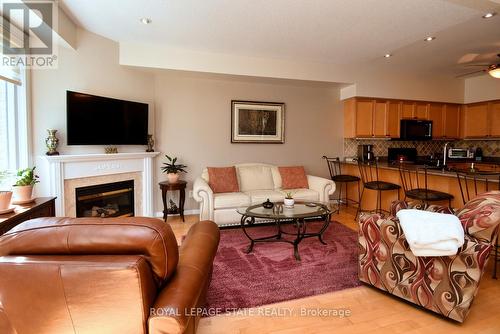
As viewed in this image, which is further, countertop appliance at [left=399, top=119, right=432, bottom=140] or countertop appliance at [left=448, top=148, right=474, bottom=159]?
countertop appliance at [left=399, top=119, right=432, bottom=140]

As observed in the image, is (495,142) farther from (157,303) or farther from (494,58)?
(157,303)

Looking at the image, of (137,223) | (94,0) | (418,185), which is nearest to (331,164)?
(418,185)

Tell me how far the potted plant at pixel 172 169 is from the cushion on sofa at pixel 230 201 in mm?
776

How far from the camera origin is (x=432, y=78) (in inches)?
221

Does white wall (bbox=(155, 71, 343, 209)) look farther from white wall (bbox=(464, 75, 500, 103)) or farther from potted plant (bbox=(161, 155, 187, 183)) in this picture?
white wall (bbox=(464, 75, 500, 103))

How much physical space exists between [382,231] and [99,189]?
3498mm

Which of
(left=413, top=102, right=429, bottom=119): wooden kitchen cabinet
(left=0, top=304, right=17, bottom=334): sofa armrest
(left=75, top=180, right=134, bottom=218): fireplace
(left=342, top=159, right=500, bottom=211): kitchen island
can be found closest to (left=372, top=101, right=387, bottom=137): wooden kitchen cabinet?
(left=413, top=102, right=429, bottom=119): wooden kitchen cabinet

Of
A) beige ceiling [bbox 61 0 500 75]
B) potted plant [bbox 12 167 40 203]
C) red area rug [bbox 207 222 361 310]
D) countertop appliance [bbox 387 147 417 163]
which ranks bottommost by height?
red area rug [bbox 207 222 361 310]

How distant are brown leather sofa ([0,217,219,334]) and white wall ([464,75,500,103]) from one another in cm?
696

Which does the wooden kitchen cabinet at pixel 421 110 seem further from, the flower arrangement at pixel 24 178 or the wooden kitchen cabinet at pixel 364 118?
the flower arrangement at pixel 24 178

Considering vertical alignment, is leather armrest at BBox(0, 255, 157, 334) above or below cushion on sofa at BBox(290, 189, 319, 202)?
above

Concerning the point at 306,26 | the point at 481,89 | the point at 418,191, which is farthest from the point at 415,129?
the point at 306,26

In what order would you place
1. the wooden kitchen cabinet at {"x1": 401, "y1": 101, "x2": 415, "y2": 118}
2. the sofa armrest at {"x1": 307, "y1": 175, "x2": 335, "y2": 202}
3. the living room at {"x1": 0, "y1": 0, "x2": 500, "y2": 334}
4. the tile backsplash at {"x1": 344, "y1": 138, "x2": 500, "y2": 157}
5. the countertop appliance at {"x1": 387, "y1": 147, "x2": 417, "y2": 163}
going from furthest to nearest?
the countertop appliance at {"x1": 387, "y1": 147, "x2": 417, "y2": 163} → the tile backsplash at {"x1": 344, "y1": 138, "x2": 500, "y2": 157} → the wooden kitchen cabinet at {"x1": 401, "y1": 101, "x2": 415, "y2": 118} → the sofa armrest at {"x1": 307, "y1": 175, "x2": 335, "y2": 202} → the living room at {"x1": 0, "y1": 0, "x2": 500, "y2": 334}

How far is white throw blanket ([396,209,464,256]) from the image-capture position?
1.79 metres
